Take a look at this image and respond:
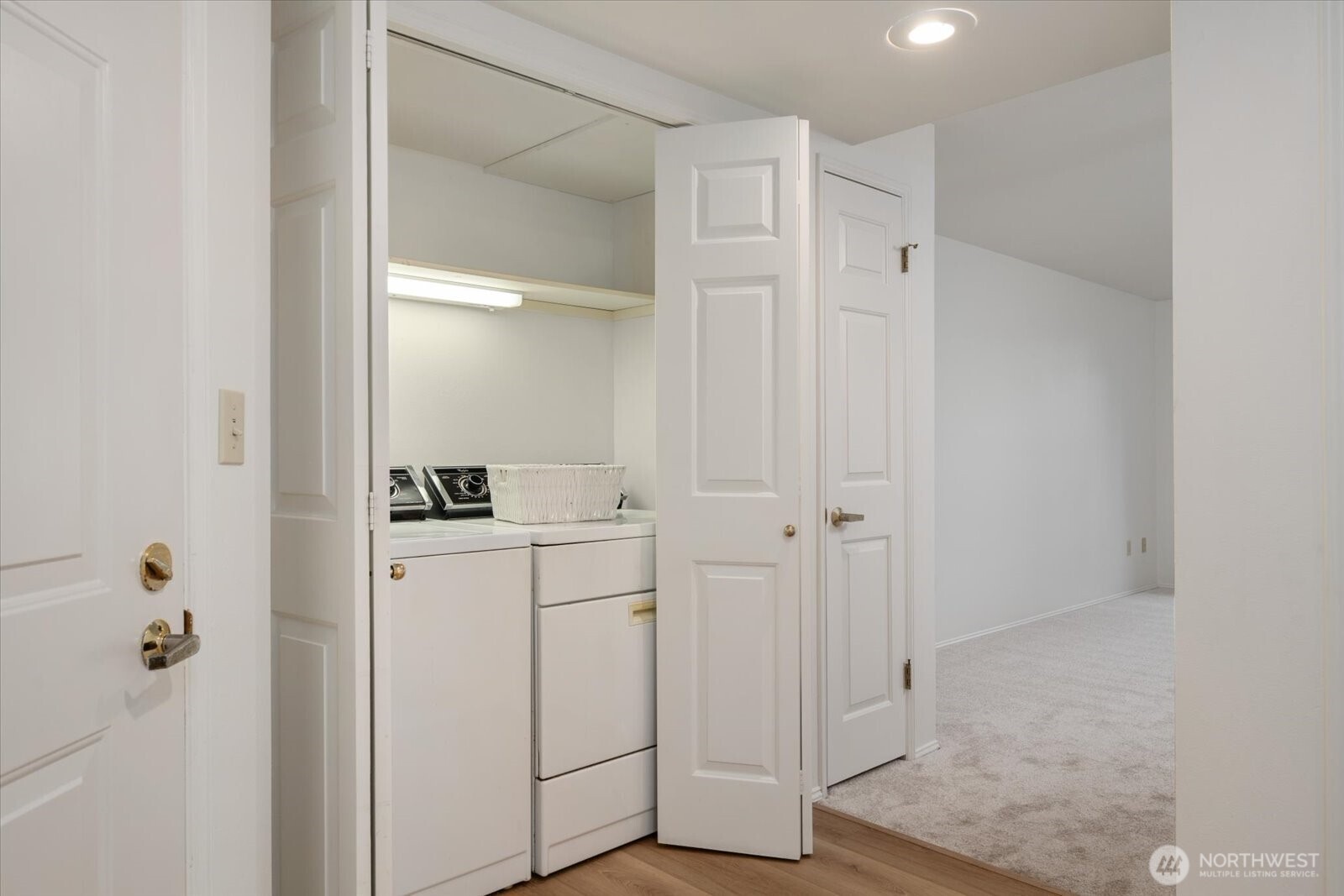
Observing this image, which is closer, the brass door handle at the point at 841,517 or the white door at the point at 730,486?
the white door at the point at 730,486

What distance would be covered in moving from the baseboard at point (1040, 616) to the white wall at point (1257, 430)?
10.3ft

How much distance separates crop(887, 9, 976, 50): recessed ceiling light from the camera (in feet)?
Answer: 7.05

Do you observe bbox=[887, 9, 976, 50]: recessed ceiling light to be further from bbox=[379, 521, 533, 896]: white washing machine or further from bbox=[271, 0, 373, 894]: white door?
bbox=[379, 521, 533, 896]: white washing machine

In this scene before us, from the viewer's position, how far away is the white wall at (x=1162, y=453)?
7570 millimetres

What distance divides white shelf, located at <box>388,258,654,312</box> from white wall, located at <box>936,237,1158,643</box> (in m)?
2.60

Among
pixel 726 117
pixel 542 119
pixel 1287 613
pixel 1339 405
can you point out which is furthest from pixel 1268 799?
pixel 542 119

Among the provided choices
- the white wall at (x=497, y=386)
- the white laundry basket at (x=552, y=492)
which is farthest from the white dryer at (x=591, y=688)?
the white wall at (x=497, y=386)

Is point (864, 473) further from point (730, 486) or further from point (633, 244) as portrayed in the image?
point (633, 244)

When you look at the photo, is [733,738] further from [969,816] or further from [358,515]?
[358,515]

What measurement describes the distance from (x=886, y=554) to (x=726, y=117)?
1.63 meters

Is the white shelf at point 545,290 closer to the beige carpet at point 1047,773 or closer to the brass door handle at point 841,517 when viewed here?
the brass door handle at point 841,517

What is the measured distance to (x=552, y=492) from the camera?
2.57 m

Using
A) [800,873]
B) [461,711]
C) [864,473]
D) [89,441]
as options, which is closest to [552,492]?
[461,711]

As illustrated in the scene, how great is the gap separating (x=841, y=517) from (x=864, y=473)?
0.21m
